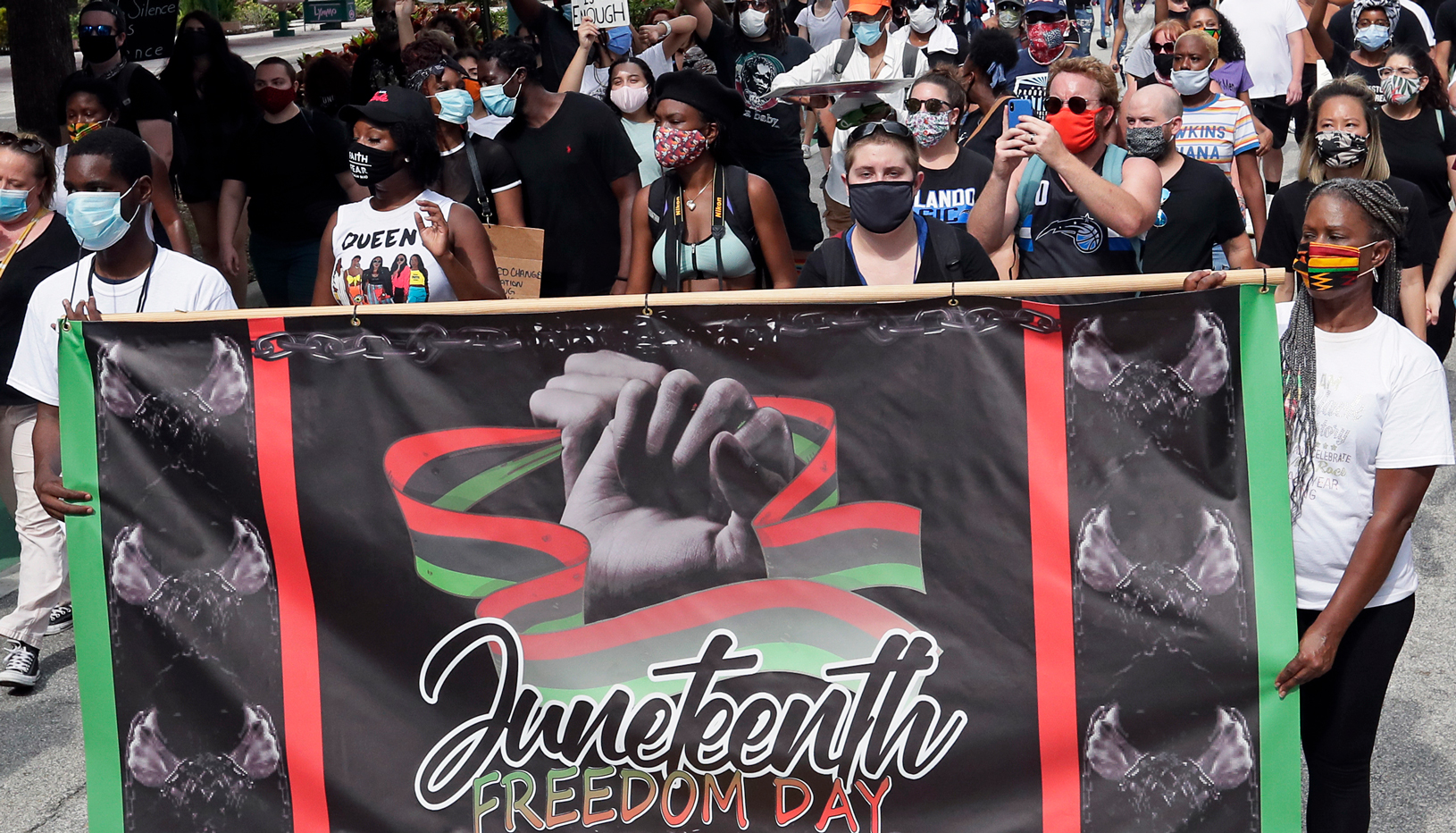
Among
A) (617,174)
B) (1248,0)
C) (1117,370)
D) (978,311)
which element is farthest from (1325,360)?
(1248,0)

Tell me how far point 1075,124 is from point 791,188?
115 inches

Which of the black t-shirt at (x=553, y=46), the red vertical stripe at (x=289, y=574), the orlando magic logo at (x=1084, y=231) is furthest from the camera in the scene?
the black t-shirt at (x=553, y=46)

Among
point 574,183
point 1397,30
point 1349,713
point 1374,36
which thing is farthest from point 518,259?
point 1397,30

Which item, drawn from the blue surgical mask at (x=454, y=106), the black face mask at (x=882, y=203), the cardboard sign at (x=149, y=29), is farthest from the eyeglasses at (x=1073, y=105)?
the cardboard sign at (x=149, y=29)

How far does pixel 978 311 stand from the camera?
11.2 feet

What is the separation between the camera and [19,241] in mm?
5270

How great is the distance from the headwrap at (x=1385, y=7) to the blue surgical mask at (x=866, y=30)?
3.53 metres

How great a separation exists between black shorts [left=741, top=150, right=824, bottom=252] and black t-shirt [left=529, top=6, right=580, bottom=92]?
135cm

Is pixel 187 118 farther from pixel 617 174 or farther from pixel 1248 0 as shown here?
pixel 1248 0

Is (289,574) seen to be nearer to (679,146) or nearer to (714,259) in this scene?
(714,259)

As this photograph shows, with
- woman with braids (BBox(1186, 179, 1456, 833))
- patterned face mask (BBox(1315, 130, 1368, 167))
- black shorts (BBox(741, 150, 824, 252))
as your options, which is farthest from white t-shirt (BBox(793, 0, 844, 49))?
woman with braids (BBox(1186, 179, 1456, 833))

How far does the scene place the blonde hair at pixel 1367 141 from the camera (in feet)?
16.6

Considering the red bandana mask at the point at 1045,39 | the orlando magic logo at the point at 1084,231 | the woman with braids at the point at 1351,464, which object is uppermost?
the red bandana mask at the point at 1045,39

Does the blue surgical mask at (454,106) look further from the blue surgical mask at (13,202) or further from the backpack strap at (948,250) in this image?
the backpack strap at (948,250)
